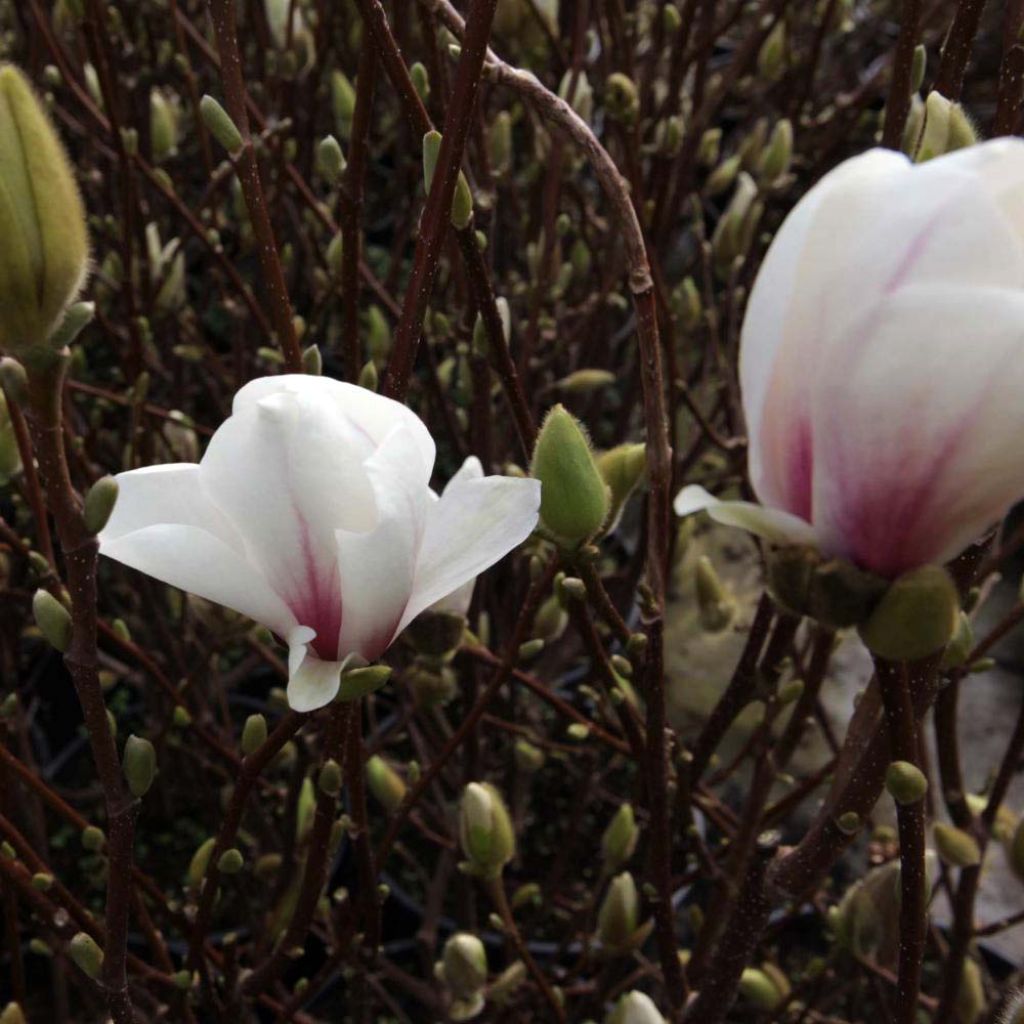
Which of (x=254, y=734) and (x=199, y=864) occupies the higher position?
(x=254, y=734)

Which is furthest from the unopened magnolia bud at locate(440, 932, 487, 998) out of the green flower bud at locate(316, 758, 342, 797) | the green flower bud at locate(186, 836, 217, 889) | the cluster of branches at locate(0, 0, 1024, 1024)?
the green flower bud at locate(316, 758, 342, 797)

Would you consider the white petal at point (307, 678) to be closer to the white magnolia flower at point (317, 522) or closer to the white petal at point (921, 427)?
the white magnolia flower at point (317, 522)

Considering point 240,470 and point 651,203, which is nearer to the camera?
point 240,470

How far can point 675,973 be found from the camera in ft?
2.10

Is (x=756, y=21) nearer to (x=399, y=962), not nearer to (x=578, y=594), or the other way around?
(x=578, y=594)

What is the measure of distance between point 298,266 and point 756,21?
617mm

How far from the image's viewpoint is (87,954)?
1.47 feet

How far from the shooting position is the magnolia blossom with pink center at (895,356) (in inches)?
11.2

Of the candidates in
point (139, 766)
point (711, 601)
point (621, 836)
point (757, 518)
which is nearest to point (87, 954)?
point (139, 766)

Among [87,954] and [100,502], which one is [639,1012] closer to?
[87,954]

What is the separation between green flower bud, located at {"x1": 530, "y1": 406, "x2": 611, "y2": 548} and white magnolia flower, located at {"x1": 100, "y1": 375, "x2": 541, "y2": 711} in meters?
→ 0.06

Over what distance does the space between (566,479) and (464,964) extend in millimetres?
444

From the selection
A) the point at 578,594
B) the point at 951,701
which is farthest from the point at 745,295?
the point at 578,594

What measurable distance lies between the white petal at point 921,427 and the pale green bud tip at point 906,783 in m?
0.11
